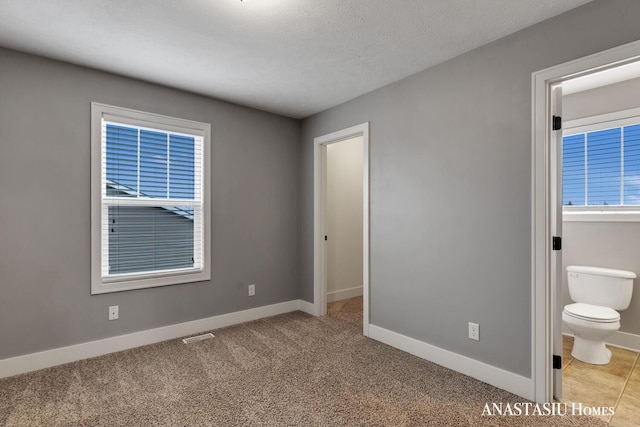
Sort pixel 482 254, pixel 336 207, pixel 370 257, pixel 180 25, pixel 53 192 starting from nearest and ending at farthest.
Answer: pixel 180 25 → pixel 482 254 → pixel 53 192 → pixel 370 257 → pixel 336 207

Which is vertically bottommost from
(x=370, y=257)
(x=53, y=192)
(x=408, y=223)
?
(x=370, y=257)

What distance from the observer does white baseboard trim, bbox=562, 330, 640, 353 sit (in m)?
2.93

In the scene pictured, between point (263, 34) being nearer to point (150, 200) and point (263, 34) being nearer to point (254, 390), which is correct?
point (150, 200)

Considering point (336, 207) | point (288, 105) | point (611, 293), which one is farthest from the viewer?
point (336, 207)

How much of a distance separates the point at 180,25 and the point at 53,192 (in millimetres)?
1669

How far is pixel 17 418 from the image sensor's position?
1966 mm

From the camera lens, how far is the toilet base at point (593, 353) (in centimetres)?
269

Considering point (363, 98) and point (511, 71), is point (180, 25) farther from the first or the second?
point (511, 71)

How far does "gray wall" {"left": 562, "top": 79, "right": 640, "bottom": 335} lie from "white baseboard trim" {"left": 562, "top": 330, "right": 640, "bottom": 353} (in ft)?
0.14

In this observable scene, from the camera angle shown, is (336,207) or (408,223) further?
(336,207)

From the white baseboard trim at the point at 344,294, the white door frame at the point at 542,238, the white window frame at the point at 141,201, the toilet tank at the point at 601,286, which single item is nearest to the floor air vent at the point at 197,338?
the white window frame at the point at 141,201

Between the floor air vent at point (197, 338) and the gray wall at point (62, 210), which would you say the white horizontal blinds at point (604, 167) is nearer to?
the gray wall at point (62, 210)

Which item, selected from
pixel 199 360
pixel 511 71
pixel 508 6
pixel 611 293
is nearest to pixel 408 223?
pixel 511 71

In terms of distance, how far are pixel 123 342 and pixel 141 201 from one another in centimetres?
126
